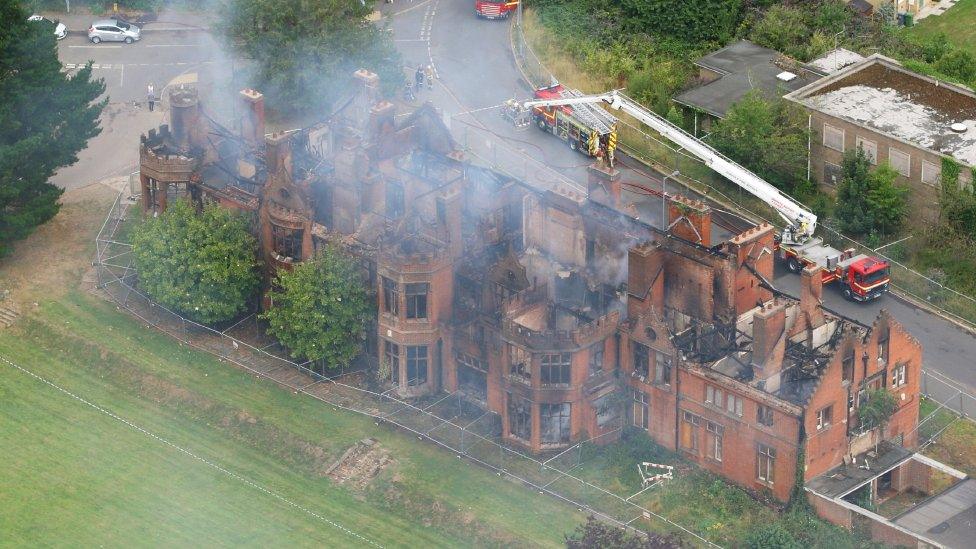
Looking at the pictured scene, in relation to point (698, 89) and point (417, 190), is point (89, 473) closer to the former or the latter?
point (417, 190)

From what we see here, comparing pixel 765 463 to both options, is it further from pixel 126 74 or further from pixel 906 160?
pixel 126 74

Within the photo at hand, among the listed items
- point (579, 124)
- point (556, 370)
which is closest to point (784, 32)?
point (579, 124)

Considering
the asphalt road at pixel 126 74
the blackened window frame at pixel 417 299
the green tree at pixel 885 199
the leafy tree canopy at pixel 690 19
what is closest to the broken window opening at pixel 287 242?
the blackened window frame at pixel 417 299

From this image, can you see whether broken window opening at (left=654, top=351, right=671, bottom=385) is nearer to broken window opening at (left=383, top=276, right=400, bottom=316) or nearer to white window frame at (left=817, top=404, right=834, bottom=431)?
white window frame at (left=817, top=404, right=834, bottom=431)

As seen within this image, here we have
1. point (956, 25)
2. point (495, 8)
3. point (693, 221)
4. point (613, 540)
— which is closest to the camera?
point (613, 540)

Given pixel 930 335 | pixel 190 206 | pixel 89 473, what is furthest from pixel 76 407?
pixel 930 335
